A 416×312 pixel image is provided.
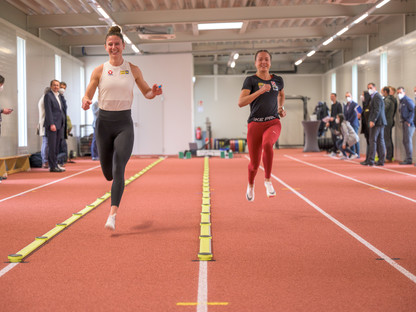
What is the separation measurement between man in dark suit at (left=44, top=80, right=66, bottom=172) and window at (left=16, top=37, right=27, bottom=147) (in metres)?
2.73

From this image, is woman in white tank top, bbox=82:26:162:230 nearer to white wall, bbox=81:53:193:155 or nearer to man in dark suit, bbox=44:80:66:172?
man in dark suit, bbox=44:80:66:172

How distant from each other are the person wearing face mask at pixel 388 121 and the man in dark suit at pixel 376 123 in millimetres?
1308

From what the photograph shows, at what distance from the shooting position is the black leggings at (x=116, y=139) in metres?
4.64

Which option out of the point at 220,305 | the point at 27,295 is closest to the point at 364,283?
the point at 220,305

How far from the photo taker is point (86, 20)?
50.5 feet

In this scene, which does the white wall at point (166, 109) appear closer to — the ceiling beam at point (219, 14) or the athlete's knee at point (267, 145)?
the ceiling beam at point (219, 14)

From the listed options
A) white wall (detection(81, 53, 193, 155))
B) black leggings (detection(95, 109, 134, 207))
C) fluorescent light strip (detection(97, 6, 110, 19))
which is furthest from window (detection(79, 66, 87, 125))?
black leggings (detection(95, 109, 134, 207))

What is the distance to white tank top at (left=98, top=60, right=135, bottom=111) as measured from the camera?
470 centimetres

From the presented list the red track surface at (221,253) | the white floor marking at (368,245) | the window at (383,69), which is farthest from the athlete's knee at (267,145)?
the window at (383,69)

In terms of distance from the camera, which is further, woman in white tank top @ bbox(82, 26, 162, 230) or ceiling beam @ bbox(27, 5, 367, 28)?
ceiling beam @ bbox(27, 5, 367, 28)

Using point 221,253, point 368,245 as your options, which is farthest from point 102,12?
point 368,245

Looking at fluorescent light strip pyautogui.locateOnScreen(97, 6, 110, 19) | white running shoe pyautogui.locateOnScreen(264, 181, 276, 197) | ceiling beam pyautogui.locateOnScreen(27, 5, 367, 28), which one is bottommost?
white running shoe pyautogui.locateOnScreen(264, 181, 276, 197)

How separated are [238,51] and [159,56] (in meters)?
3.48

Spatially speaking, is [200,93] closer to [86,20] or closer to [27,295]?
[86,20]
